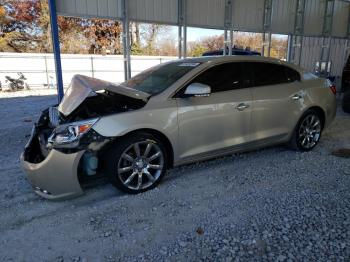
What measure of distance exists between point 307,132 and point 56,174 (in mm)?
3723

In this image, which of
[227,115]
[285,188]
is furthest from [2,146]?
[285,188]

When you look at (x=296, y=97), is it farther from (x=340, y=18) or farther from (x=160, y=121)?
(x=340, y=18)

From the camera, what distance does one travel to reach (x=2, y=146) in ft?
16.7

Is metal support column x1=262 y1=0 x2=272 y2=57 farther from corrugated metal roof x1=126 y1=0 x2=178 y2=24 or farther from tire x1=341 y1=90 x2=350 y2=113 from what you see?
corrugated metal roof x1=126 y1=0 x2=178 y2=24

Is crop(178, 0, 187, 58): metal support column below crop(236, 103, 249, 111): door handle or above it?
above

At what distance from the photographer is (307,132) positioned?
4.69m

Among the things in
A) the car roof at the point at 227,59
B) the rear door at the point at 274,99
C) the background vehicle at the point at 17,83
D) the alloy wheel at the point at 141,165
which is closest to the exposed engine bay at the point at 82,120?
the alloy wheel at the point at 141,165

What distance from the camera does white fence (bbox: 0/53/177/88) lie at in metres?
14.6

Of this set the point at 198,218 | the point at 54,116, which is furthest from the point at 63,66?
the point at 198,218

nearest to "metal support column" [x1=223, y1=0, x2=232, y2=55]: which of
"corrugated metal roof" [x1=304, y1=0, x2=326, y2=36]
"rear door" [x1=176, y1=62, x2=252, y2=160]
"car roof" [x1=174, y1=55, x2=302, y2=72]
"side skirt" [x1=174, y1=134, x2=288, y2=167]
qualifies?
"corrugated metal roof" [x1=304, y1=0, x2=326, y2=36]

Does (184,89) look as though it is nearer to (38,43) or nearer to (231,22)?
(231,22)

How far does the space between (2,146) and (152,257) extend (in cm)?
401

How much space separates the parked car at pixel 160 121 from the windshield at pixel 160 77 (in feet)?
0.07

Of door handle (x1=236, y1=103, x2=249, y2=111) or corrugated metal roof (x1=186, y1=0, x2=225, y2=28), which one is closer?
door handle (x1=236, y1=103, x2=249, y2=111)
